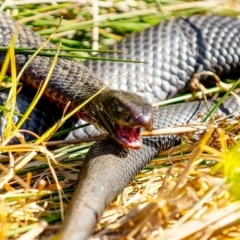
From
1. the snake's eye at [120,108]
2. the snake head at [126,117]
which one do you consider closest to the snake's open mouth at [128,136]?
the snake head at [126,117]

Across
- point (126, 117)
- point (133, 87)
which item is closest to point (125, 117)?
point (126, 117)

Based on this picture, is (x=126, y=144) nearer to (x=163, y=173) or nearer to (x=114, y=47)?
(x=163, y=173)

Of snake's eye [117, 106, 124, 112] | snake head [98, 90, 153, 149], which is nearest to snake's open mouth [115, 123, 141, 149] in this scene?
snake head [98, 90, 153, 149]

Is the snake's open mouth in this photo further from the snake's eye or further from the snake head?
the snake's eye

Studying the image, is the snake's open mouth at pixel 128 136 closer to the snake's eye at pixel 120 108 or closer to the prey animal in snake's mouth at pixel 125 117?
the prey animal in snake's mouth at pixel 125 117

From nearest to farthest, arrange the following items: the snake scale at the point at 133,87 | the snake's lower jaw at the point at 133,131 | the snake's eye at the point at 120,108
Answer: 1. the snake scale at the point at 133,87
2. the snake's lower jaw at the point at 133,131
3. the snake's eye at the point at 120,108

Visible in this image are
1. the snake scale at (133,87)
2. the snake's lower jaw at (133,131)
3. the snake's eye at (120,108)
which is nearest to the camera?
the snake scale at (133,87)

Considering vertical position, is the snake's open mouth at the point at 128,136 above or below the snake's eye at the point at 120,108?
below

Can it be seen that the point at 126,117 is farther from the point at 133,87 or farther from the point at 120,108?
the point at 133,87
